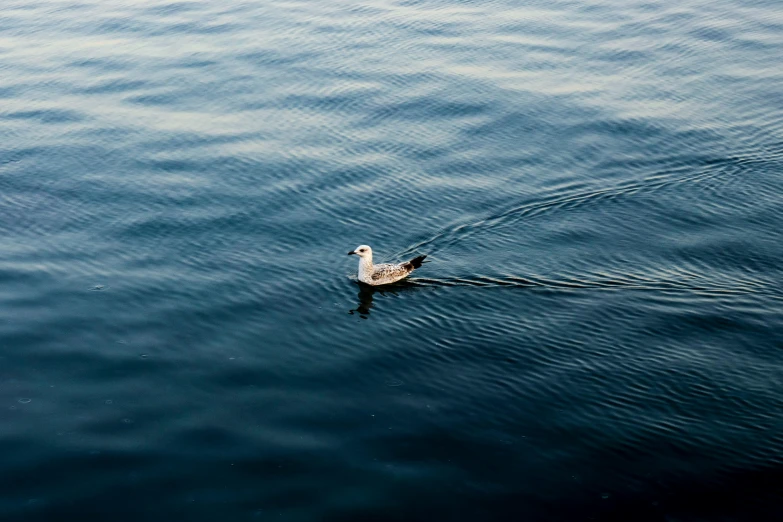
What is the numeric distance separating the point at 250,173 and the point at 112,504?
2001 centimetres

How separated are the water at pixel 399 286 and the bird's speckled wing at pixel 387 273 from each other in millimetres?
450

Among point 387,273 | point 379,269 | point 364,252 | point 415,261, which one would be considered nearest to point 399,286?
point 387,273

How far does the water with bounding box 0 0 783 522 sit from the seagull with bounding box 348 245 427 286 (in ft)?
1.66

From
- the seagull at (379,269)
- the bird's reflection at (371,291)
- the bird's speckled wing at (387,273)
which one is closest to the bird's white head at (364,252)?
the seagull at (379,269)

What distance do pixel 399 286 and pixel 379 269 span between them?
2.74 ft

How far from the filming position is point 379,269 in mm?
29531

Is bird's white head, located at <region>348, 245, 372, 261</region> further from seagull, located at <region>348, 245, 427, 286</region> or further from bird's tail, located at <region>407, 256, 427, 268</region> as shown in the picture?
bird's tail, located at <region>407, 256, 427, 268</region>

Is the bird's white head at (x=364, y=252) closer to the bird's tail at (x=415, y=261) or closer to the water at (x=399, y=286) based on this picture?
the water at (x=399, y=286)

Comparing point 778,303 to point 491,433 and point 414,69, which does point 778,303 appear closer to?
point 491,433

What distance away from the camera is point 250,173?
126ft

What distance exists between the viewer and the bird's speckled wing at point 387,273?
29.4m

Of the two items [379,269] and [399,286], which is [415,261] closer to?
[399,286]

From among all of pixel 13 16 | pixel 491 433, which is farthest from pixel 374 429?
pixel 13 16

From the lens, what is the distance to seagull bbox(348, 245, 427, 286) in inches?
1160
